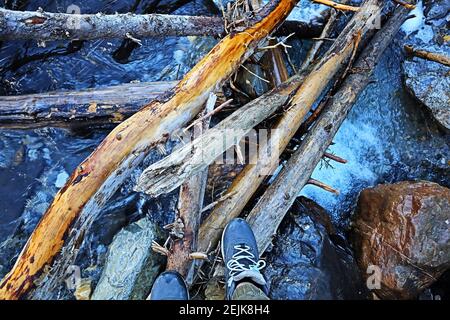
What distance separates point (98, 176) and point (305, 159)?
1.80 metres

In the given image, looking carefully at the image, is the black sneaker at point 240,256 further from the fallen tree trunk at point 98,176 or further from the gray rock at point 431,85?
the gray rock at point 431,85

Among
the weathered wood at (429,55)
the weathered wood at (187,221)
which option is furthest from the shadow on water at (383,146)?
the weathered wood at (187,221)

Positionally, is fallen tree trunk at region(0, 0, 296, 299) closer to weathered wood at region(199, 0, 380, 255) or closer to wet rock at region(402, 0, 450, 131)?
weathered wood at region(199, 0, 380, 255)

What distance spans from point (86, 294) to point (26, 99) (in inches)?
72.4

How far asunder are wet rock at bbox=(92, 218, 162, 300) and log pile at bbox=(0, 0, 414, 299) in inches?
8.3

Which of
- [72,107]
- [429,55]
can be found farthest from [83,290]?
[429,55]

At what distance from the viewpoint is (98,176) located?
9.23ft

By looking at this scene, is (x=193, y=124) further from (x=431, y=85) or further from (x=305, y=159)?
(x=431, y=85)

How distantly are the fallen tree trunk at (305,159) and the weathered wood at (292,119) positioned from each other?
0.18ft

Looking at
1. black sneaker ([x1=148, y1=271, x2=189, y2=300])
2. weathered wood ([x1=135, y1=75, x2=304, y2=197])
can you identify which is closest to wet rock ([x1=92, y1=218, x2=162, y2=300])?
black sneaker ([x1=148, y1=271, x2=189, y2=300])

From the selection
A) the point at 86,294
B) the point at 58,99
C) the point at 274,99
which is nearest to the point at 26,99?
the point at 58,99

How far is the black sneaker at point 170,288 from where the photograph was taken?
2.88 meters

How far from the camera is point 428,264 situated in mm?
3533
